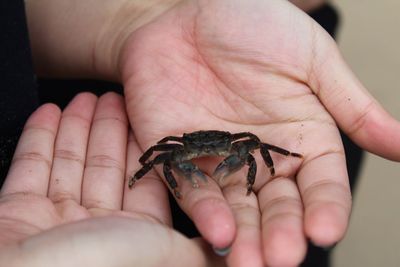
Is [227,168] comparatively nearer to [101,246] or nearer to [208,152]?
[208,152]

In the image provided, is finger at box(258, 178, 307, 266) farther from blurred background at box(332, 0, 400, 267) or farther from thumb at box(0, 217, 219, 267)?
blurred background at box(332, 0, 400, 267)

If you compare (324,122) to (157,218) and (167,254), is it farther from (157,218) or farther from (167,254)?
(167,254)

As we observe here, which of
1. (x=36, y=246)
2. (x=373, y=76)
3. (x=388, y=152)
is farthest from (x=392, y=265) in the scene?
(x=36, y=246)

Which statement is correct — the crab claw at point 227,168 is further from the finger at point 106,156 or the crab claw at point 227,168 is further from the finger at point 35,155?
the finger at point 35,155

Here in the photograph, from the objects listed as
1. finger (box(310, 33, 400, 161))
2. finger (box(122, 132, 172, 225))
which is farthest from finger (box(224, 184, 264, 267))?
finger (box(310, 33, 400, 161))

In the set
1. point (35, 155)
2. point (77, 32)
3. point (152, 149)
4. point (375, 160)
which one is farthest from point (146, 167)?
point (375, 160)
